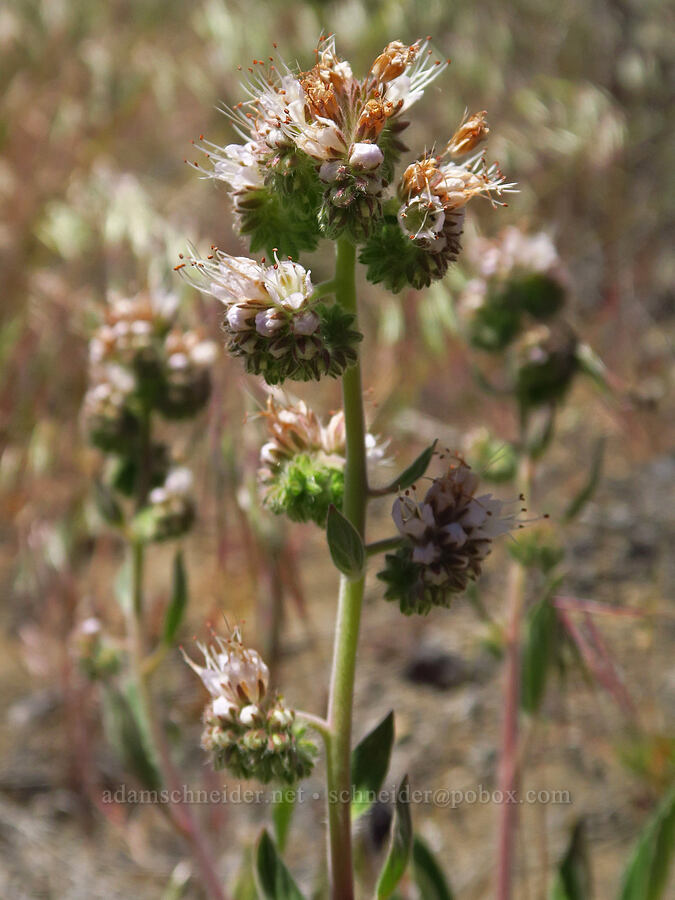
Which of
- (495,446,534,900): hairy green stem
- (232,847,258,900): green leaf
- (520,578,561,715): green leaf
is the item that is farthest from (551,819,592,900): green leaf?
(232,847,258,900): green leaf

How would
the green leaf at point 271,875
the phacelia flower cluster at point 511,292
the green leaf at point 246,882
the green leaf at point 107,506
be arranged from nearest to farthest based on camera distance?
1. the green leaf at point 271,875
2. the green leaf at point 246,882
3. the green leaf at point 107,506
4. the phacelia flower cluster at point 511,292

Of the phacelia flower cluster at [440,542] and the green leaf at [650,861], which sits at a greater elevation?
the phacelia flower cluster at [440,542]

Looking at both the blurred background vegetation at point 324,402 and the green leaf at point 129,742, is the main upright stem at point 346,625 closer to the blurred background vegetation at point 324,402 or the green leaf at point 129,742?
the blurred background vegetation at point 324,402

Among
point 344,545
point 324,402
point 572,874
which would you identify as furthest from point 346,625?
point 324,402

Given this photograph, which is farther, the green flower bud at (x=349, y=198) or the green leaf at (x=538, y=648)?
the green leaf at (x=538, y=648)

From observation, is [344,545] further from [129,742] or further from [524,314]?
[524,314]

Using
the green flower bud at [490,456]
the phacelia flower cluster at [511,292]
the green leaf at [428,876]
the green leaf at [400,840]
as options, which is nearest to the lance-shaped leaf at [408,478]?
the green leaf at [400,840]

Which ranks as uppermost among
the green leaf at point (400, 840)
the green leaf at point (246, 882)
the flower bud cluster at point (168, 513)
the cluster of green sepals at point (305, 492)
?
the flower bud cluster at point (168, 513)

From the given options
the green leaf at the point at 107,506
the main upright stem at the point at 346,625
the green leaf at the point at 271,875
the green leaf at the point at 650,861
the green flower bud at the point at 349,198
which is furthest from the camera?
the green leaf at the point at 107,506
